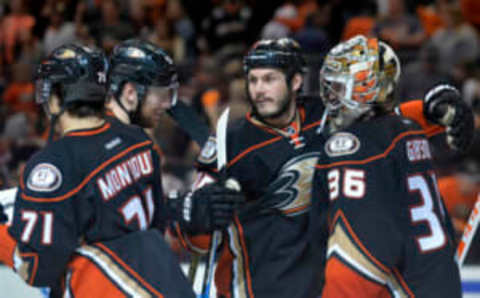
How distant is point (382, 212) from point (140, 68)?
3.43 ft

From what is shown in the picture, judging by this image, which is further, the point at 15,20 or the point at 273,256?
the point at 15,20

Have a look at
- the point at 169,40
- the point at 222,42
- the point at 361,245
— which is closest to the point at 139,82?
the point at 361,245

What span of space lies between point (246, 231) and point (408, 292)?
79 centimetres

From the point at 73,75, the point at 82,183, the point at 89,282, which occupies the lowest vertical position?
the point at 89,282

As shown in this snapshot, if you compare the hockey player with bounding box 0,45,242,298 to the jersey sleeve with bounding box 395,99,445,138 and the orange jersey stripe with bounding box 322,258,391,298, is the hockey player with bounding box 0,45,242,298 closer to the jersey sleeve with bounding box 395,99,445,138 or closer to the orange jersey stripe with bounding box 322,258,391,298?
the orange jersey stripe with bounding box 322,258,391,298

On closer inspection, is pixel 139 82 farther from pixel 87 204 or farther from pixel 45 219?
pixel 45 219

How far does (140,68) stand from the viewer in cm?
331

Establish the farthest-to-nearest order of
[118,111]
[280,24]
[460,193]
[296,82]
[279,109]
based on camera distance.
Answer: [280,24], [460,193], [296,82], [279,109], [118,111]

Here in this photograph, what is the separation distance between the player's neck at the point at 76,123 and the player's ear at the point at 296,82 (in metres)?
1.07

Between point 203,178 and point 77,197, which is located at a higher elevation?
point 77,197

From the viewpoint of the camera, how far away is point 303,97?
382 cm

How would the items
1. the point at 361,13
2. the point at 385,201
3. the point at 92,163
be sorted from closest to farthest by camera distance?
the point at 92,163 < the point at 385,201 < the point at 361,13

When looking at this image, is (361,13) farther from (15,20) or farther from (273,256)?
(273,256)

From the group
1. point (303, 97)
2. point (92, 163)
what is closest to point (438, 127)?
point (303, 97)
